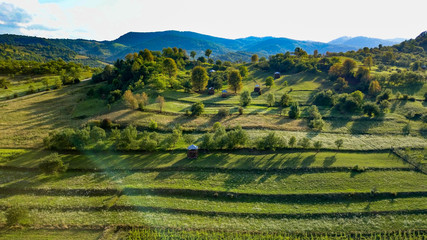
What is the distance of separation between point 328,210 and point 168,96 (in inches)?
2725

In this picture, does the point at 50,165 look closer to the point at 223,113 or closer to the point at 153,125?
the point at 153,125

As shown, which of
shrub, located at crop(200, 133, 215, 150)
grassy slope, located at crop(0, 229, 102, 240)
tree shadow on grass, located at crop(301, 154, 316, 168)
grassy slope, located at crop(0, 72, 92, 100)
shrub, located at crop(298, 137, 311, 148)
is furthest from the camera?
grassy slope, located at crop(0, 72, 92, 100)

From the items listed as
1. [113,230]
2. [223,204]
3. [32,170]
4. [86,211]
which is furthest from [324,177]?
[32,170]

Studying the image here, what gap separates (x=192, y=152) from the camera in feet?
156

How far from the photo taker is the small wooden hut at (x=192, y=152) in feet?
155

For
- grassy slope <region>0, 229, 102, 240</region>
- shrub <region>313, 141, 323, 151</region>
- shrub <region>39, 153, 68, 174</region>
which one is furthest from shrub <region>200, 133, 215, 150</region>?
shrub <region>39, 153, 68, 174</region>

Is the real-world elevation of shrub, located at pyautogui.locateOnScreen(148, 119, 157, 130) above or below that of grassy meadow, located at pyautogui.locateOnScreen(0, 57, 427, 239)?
above

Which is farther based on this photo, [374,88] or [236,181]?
[374,88]

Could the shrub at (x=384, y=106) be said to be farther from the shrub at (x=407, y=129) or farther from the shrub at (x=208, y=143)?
the shrub at (x=208, y=143)

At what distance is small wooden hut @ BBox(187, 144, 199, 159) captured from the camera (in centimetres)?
4712

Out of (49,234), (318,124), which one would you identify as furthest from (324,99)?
(49,234)

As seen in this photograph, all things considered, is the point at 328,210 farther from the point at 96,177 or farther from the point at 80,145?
the point at 80,145

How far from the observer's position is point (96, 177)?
136 ft

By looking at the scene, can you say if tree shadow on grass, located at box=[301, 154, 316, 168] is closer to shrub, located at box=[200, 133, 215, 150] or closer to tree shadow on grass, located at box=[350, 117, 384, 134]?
shrub, located at box=[200, 133, 215, 150]
